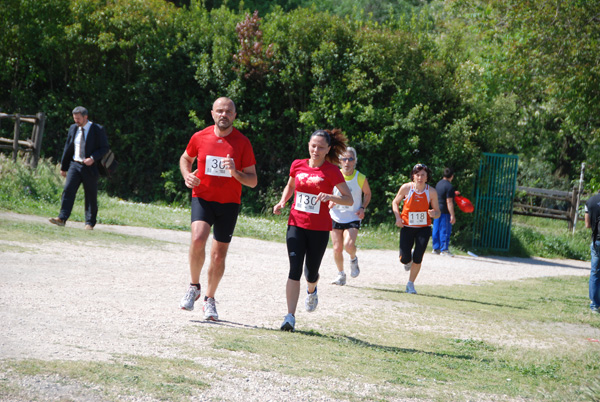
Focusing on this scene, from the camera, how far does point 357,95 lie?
1934 centimetres

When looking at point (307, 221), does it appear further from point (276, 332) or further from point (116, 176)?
point (116, 176)

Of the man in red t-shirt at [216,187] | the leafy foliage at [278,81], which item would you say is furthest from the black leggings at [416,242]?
the leafy foliage at [278,81]

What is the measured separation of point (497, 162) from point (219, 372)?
1554 cm

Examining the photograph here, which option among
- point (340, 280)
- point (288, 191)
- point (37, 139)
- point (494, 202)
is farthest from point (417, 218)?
point (37, 139)

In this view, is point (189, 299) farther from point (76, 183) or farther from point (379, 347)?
point (76, 183)

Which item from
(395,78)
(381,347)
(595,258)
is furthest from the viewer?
(395,78)

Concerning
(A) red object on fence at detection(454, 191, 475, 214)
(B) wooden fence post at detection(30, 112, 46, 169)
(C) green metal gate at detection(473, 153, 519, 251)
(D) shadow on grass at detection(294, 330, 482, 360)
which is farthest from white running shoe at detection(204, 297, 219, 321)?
(C) green metal gate at detection(473, 153, 519, 251)

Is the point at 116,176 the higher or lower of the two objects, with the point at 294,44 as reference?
lower

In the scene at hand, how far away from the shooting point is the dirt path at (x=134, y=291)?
17.2 feet

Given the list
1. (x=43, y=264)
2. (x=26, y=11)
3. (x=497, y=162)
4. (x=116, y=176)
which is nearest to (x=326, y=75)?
(x=497, y=162)

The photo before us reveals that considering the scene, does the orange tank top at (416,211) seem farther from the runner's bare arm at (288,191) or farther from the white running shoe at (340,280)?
the runner's bare arm at (288,191)

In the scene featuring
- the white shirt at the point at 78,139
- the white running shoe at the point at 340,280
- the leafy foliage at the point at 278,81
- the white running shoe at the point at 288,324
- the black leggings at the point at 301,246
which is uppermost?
the leafy foliage at the point at 278,81

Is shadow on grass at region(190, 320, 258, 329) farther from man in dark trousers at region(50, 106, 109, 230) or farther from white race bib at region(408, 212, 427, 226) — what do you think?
man in dark trousers at region(50, 106, 109, 230)

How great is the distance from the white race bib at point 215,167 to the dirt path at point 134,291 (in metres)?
1.33
